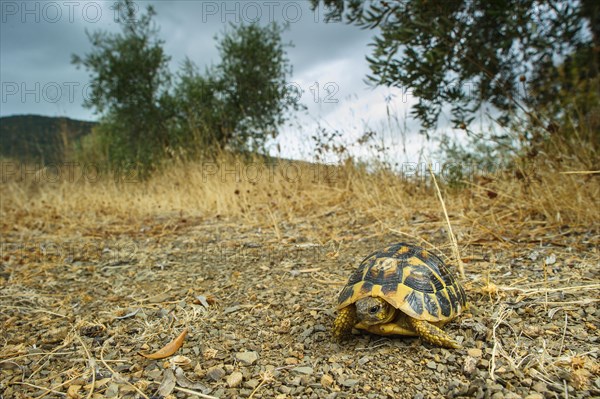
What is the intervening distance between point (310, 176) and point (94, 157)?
12.6 meters

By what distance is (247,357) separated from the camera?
2203 mm

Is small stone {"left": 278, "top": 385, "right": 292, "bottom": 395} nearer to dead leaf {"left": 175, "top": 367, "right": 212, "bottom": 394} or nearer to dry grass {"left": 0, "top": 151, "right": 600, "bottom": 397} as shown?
dry grass {"left": 0, "top": 151, "right": 600, "bottom": 397}

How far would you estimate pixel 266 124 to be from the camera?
14422mm

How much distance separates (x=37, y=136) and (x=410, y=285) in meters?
25.5

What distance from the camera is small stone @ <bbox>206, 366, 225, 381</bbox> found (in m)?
→ 2.04

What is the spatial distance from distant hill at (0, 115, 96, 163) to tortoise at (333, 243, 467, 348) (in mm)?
15574

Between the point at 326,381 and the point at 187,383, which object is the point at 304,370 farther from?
the point at 187,383

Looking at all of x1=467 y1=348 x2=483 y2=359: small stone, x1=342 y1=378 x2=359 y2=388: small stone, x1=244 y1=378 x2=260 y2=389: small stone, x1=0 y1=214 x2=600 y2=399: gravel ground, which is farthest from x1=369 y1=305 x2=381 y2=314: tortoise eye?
x1=244 y1=378 x2=260 y2=389: small stone

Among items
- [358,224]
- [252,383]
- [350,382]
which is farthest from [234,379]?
[358,224]

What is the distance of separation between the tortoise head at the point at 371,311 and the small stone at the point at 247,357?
603 mm

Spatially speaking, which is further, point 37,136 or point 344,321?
point 37,136

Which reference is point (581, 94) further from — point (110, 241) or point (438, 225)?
point (110, 241)

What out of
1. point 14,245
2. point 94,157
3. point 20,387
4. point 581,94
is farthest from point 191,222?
point 94,157

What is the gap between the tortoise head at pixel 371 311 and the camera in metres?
2.12
